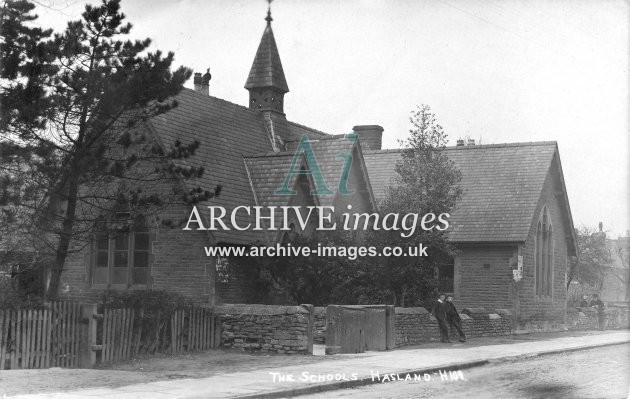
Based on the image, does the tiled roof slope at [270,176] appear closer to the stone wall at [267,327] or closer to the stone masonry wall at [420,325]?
the stone masonry wall at [420,325]

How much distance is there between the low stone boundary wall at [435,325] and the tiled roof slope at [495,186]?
3.64m

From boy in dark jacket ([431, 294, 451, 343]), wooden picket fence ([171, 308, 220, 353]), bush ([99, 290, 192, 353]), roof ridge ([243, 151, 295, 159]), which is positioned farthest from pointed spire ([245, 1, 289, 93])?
bush ([99, 290, 192, 353])

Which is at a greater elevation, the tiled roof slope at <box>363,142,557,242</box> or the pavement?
the tiled roof slope at <box>363,142,557,242</box>

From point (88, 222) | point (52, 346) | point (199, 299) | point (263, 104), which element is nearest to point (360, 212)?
point (263, 104)

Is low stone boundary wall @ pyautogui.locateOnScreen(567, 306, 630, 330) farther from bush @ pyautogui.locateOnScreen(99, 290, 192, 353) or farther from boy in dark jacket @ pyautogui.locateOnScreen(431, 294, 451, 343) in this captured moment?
bush @ pyautogui.locateOnScreen(99, 290, 192, 353)

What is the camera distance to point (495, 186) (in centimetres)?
3347

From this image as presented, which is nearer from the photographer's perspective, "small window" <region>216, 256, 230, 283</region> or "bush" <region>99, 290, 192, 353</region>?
"bush" <region>99, 290, 192, 353</region>

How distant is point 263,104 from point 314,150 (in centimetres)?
463

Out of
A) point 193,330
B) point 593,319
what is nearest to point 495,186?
point 593,319

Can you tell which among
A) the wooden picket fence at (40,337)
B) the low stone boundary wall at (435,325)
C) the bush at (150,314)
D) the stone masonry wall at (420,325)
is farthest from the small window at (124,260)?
the low stone boundary wall at (435,325)

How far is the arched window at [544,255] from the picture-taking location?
3347cm

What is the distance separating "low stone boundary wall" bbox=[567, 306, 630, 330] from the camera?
36594 mm

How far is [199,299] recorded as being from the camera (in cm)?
2208

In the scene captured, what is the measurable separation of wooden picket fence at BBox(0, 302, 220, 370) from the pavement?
282 cm
